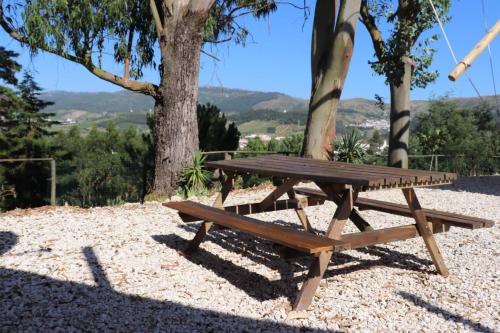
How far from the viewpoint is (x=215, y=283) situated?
11.5 ft

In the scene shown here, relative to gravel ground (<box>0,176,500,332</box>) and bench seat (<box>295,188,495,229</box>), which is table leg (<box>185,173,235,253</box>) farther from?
bench seat (<box>295,188,495,229</box>)

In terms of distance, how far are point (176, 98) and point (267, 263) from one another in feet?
14.7

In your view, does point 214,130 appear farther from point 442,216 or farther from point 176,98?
point 442,216

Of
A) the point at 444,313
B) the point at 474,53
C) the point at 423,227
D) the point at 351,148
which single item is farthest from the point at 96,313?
the point at 351,148

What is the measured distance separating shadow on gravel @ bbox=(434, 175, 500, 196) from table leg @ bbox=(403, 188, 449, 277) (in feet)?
20.4

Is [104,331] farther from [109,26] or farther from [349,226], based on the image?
[109,26]

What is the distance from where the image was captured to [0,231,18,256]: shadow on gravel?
168 inches

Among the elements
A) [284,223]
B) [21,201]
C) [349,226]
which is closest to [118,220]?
[284,223]

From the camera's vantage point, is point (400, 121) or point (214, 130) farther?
point (214, 130)

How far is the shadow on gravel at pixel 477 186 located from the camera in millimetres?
9512

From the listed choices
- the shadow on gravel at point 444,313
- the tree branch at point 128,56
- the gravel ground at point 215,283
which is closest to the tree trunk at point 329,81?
the tree branch at point 128,56

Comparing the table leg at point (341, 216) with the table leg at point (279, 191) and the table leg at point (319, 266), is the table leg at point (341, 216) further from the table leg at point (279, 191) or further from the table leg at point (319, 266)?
the table leg at point (279, 191)

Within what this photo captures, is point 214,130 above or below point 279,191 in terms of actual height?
below

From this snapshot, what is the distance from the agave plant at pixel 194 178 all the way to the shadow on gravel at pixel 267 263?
2.89 meters
